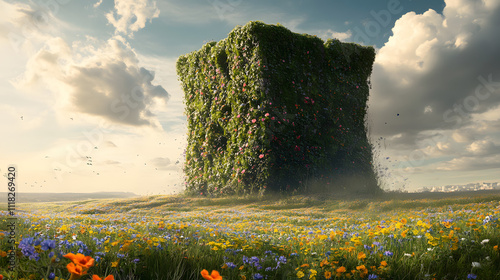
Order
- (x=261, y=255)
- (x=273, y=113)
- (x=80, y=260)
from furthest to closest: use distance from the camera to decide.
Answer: (x=273, y=113) → (x=261, y=255) → (x=80, y=260)

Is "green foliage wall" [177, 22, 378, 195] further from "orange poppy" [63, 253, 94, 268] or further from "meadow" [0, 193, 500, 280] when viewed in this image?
"orange poppy" [63, 253, 94, 268]

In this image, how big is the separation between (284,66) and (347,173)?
513 cm

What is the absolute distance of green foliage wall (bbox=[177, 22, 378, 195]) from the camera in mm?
11812

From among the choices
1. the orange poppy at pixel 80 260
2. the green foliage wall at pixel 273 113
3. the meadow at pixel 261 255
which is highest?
the green foliage wall at pixel 273 113

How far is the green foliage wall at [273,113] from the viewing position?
11812mm

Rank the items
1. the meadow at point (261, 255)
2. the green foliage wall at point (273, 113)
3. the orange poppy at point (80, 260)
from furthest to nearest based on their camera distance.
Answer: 1. the green foliage wall at point (273, 113)
2. the meadow at point (261, 255)
3. the orange poppy at point (80, 260)

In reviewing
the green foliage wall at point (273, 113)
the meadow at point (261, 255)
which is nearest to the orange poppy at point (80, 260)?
the meadow at point (261, 255)

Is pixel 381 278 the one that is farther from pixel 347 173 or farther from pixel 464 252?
pixel 347 173

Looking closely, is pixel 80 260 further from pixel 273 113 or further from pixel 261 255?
pixel 273 113

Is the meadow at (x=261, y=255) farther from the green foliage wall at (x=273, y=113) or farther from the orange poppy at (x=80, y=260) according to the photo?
the green foliage wall at (x=273, y=113)

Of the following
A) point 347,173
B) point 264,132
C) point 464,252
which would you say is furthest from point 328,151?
point 464,252

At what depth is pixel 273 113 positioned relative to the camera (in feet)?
38.4

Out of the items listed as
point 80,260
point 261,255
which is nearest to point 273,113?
point 261,255

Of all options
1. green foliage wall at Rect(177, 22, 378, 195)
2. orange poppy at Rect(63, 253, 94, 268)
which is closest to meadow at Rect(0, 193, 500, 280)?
orange poppy at Rect(63, 253, 94, 268)
